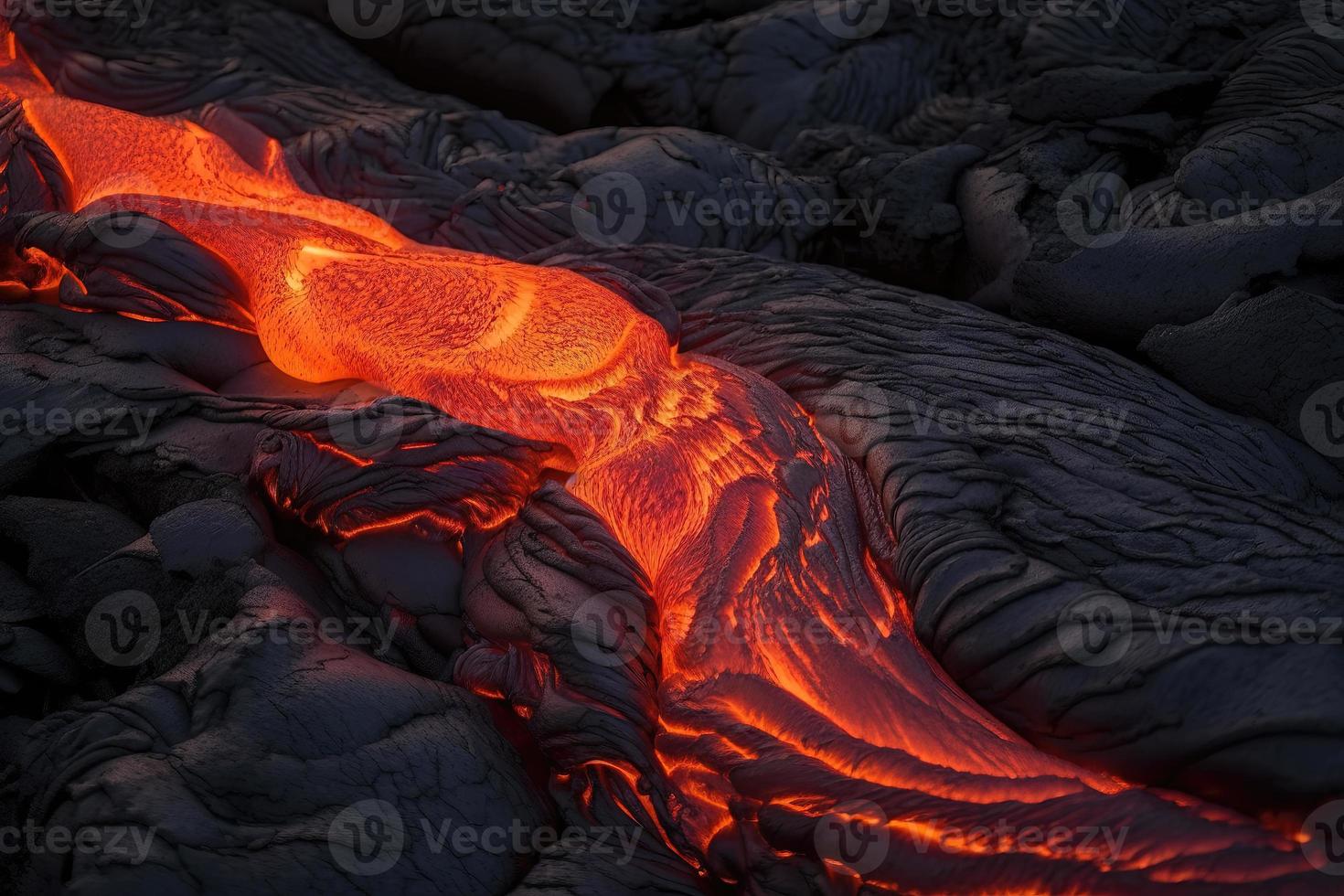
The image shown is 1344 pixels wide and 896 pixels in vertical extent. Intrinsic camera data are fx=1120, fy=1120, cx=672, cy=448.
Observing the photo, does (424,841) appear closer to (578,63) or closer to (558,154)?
(558,154)

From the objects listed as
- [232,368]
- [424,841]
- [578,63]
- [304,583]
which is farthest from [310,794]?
[578,63]

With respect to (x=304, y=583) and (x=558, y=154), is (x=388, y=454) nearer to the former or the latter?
(x=304, y=583)

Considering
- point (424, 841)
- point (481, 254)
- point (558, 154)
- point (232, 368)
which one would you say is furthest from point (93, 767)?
point (558, 154)

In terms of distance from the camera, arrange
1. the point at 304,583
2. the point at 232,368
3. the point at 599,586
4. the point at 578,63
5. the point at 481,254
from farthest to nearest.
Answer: the point at 578,63 → the point at 481,254 → the point at 232,368 → the point at 304,583 → the point at 599,586

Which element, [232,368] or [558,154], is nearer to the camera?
[232,368]

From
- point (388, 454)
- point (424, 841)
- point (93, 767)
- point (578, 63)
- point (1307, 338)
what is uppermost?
point (578, 63)

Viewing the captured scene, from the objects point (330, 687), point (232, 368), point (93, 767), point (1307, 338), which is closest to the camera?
point (93, 767)

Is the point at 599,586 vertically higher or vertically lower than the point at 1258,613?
lower
